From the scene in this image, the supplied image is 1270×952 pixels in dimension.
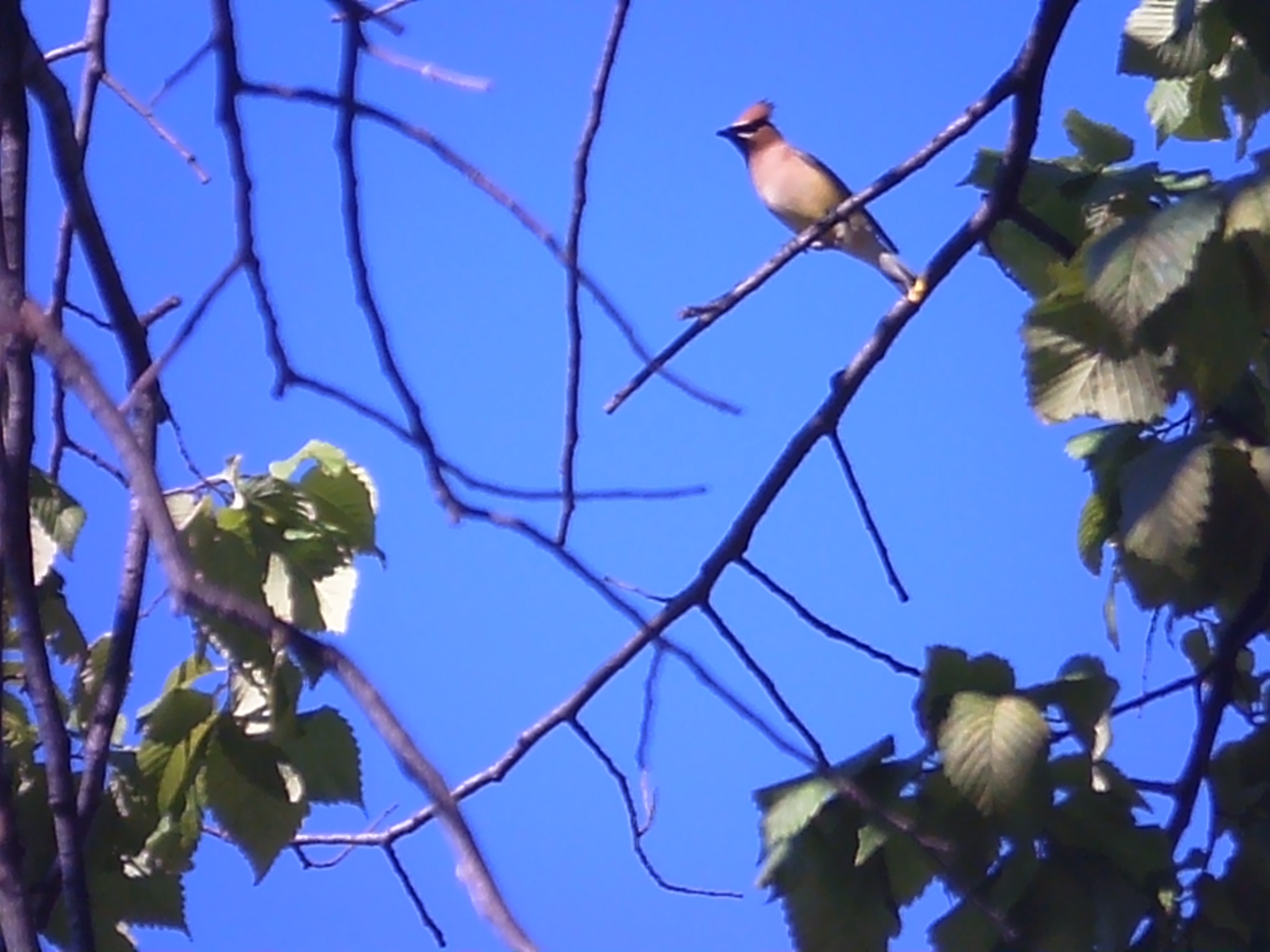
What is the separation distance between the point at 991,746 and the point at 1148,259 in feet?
2.29

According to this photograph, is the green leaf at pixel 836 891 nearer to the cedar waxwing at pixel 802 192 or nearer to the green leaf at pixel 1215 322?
the green leaf at pixel 1215 322

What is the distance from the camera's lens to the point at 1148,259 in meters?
2.22

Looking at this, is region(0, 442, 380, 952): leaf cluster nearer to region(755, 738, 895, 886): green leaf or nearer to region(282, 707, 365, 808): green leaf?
region(282, 707, 365, 808): green leaf

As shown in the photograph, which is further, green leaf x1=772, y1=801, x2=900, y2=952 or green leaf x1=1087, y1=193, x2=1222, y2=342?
green leaf x1=772, y1=801, x2=900, y2=952

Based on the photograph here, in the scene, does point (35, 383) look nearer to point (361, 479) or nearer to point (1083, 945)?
point (361, 479)

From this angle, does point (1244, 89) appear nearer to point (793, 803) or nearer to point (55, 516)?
point (793, 803)

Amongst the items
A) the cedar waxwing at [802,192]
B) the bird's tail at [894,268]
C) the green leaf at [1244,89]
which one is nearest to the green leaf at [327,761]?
the green leaf at [1244,89]

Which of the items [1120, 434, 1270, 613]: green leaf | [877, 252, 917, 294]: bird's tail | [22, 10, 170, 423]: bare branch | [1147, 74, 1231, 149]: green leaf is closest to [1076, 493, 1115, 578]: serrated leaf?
[1120, 434, 1270, 613]: green leaf

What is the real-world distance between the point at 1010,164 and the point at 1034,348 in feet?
0.92

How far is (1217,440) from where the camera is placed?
2.54 meters

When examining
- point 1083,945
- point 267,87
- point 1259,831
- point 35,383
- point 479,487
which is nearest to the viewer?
point 479,487

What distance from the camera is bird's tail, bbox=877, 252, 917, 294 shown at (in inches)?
235

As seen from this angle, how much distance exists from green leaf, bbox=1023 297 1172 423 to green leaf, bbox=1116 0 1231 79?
0.49 m

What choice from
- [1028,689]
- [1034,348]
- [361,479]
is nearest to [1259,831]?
[1028,689]
